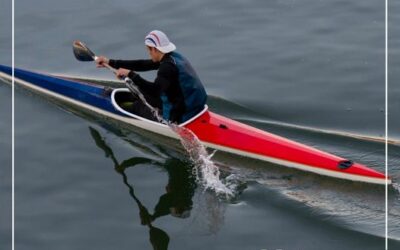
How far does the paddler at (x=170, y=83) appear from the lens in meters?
9.54

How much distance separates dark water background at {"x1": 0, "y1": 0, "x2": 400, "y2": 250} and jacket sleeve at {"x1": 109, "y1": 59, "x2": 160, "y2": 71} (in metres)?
0.88

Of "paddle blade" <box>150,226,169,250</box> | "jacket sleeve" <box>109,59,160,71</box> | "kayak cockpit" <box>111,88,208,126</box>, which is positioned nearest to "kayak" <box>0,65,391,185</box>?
"kayak cockpit" <box>111,88,208,126</box>

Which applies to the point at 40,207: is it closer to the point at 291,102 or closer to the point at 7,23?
the point at 291,102

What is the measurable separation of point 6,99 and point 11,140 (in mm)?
1190

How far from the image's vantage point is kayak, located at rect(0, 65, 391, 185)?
912 centimetres

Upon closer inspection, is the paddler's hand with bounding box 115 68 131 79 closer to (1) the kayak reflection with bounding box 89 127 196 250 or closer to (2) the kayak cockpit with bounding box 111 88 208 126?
(2) the kayak cockpit with bounding box 111 88 208 126

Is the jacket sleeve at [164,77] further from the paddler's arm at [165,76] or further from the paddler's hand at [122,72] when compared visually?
the paddler's hand at [122,72]

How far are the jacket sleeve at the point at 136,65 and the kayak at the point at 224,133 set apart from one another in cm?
37

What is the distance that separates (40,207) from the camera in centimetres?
922

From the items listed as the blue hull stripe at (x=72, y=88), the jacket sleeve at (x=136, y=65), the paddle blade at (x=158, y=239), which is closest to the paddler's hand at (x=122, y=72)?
the jacket sleeve at (x=136, y=65)

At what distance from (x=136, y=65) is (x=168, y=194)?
6.07ft

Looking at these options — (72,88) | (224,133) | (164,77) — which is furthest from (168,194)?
(72,88)

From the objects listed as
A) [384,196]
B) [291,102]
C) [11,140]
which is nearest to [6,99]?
[11,140]

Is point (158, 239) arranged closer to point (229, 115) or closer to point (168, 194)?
point (168, 194)
